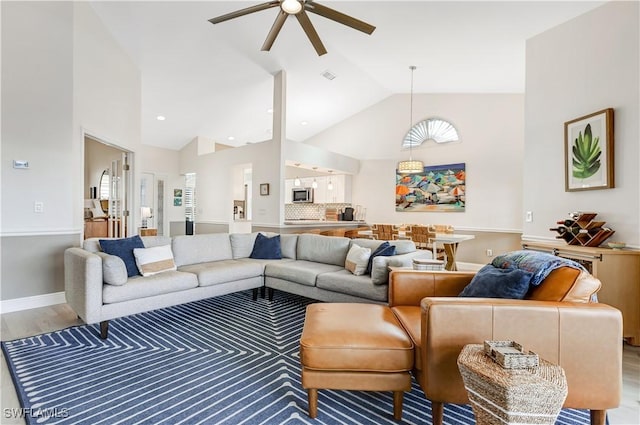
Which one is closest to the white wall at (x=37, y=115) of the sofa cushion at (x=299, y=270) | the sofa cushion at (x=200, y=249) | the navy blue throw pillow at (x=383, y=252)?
the sofa cushion at (x=200, y=249)

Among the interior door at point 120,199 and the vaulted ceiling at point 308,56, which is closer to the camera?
the vaulted ceiling at point 308,56

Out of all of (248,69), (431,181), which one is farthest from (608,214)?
(248,69)

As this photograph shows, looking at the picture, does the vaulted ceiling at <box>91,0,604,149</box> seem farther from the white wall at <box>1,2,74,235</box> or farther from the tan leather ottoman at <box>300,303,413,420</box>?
the tan leather ottoman at <box>300,303,413,420</box>

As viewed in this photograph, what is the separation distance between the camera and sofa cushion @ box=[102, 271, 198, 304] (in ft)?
8.96

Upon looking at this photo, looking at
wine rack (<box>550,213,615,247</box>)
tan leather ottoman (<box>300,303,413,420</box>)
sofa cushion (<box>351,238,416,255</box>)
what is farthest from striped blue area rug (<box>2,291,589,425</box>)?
wine rack (<box>550,213,615,247</box>)

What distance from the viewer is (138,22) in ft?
14.1

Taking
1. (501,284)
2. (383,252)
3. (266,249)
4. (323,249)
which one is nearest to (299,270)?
(323,249)

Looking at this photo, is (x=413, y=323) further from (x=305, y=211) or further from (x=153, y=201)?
(x=153, y=201)

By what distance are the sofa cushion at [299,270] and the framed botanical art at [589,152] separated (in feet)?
8.86

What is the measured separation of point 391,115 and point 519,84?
2660mm

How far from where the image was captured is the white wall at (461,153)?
6.04m

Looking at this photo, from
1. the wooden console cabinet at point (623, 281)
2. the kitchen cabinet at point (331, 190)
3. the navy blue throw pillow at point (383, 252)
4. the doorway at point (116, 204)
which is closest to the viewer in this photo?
the wooden console cabinet at point (623, 281)

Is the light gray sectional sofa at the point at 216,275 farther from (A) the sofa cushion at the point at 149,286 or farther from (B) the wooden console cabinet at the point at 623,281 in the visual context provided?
(B) the wooden console cabinet at the point at 623,281

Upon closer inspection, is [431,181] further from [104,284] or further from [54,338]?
[54,338]
